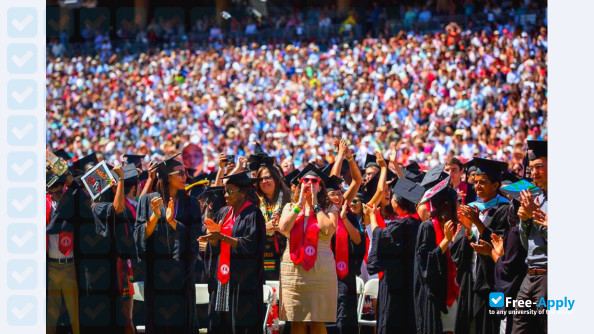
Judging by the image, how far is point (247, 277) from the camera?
284 inches

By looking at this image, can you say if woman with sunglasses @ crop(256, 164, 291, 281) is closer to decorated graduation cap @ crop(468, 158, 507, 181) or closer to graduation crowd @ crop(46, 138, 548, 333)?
graduation crowd @ crop(46, 138, 548, 333)

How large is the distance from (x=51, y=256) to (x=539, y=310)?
12.6 ft

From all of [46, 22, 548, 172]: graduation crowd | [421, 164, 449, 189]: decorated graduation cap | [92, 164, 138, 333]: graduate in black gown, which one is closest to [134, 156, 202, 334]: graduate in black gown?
[92, 164, 138, 333]: graduate in black gown

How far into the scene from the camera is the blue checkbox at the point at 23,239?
4.84 meters

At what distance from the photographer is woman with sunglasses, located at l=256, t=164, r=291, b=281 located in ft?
25.7

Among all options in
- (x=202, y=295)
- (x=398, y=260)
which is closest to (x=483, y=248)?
(x=398, y=260)

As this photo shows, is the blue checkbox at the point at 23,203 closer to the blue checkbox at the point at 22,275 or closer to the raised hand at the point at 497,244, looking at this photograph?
the blue checkbox at the point at 22,275

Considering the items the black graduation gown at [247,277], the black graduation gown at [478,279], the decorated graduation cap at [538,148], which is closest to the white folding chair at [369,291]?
the black graduation gown at [247,277]

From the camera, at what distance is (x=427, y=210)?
7211 mm

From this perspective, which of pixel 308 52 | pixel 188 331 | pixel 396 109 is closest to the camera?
pixel 188 331

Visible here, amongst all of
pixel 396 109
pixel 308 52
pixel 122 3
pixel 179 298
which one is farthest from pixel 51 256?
pixel 122 3

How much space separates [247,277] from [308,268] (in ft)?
1.65

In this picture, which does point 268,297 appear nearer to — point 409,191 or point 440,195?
point 409,191

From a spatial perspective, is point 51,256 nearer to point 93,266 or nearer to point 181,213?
point 93,266
